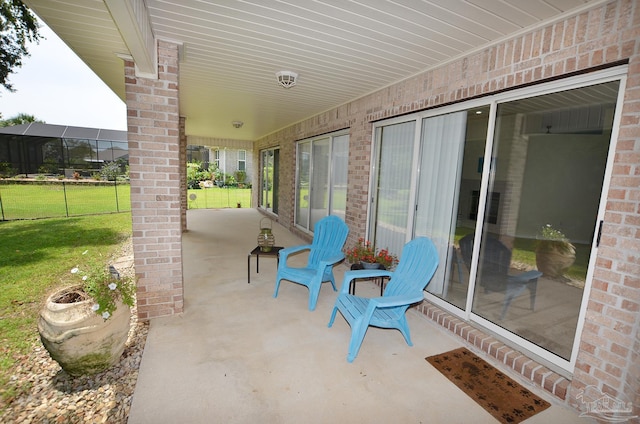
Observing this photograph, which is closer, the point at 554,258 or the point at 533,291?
the point at 554,258

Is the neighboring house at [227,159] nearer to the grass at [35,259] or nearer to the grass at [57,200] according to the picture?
the grass at [57,200]

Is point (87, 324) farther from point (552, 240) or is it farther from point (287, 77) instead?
point (552, 240)

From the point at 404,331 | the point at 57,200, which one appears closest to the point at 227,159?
the point at 57,200

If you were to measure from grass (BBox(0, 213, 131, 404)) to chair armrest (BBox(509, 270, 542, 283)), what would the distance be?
13.1ft

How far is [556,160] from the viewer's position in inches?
92.4

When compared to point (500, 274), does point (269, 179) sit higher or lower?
higher

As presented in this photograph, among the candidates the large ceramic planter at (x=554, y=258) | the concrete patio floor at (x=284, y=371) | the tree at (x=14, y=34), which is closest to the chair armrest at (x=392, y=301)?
the concrete patio floor at (x=284, y=371)

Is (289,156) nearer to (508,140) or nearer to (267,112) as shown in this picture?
(267,112)

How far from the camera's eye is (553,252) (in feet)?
7.84

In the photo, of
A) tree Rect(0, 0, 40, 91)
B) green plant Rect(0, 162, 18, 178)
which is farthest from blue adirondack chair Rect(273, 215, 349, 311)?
green plant Rect(0, 162, 18, 178)

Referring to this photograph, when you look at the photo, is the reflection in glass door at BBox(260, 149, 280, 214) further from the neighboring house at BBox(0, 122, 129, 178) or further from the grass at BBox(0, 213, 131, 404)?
the neighboring house at BBox(0, 122, 129, 178)

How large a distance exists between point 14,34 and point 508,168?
10.2m

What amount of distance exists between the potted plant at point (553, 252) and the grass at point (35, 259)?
13.6 ft

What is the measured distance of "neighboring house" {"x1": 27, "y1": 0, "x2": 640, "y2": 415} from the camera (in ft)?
5.49
